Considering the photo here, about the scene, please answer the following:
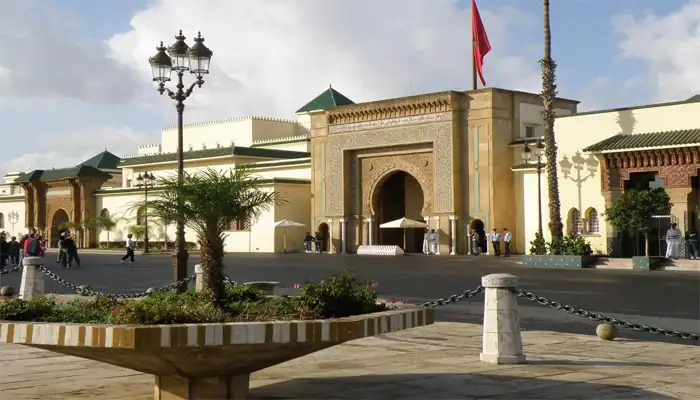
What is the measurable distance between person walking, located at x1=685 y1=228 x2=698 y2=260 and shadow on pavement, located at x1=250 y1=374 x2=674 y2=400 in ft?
73.6

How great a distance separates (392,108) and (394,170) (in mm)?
2972

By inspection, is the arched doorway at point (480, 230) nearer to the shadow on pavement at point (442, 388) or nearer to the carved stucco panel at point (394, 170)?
the carved stucco panel at point (394, 170)

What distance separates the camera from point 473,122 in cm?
3769

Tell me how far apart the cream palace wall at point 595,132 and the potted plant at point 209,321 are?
26.1 meters

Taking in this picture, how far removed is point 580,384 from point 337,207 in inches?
1414

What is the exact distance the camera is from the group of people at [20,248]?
86.8ft

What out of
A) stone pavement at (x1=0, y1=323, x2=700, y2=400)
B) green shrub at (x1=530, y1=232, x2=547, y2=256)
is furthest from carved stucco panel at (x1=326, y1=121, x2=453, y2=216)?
stone pavement at (x1=0, y1=323, x2=700, y2=400)

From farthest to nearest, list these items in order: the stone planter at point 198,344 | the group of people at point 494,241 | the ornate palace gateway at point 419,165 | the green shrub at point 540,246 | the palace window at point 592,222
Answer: the ornate palace gateway at point 419,165 → the group of people at point 494,241 → the palace window at point 592,222 → the green shrub at point 540,246 → the stone planter at point 198,344

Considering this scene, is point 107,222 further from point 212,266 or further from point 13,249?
point 212,266

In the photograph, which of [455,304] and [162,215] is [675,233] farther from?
[162,215]

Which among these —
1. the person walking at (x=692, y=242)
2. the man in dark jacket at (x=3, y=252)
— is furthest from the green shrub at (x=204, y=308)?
the man in dark jacket at (x=3, y=252)

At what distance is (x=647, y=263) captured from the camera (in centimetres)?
2602

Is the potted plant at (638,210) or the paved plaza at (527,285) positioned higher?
the potted plant at (638,210)

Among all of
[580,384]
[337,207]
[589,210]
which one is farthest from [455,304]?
[337,207]
